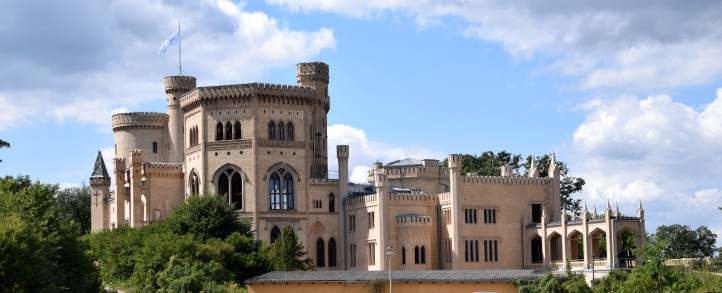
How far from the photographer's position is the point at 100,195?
340 feet

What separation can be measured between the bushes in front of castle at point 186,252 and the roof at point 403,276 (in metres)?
3.00

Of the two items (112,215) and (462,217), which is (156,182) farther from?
(462,217)

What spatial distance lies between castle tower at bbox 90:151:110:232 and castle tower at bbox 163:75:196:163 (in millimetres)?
5864

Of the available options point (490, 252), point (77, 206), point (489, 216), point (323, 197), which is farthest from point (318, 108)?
point (77, 206)

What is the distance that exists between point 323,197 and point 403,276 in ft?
66.2

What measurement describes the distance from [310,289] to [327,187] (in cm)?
2198

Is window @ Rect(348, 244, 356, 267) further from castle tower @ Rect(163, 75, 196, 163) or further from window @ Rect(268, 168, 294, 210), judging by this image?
castle tower @ Rect(163, 75, 196, 163)

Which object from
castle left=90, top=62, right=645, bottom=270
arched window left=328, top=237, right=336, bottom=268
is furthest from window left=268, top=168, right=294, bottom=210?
arched window left=328, top=237, right=336, bottom=268

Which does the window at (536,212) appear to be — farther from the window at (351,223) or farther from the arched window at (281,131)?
the arched window at (281,131)

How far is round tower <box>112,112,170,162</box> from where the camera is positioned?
351 ft

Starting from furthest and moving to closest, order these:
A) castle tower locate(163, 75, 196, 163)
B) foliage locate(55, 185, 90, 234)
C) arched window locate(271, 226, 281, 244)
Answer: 1. foliage locate(55, 185, 90, 234)
2. castle tower locate(163, 75, 196, 163)
3. arched window locate(271, 226, 281, 244)

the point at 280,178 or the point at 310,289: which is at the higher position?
the point at 280,178

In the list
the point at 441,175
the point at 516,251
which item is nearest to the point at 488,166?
the point at 441,175

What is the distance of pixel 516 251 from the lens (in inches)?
3671
